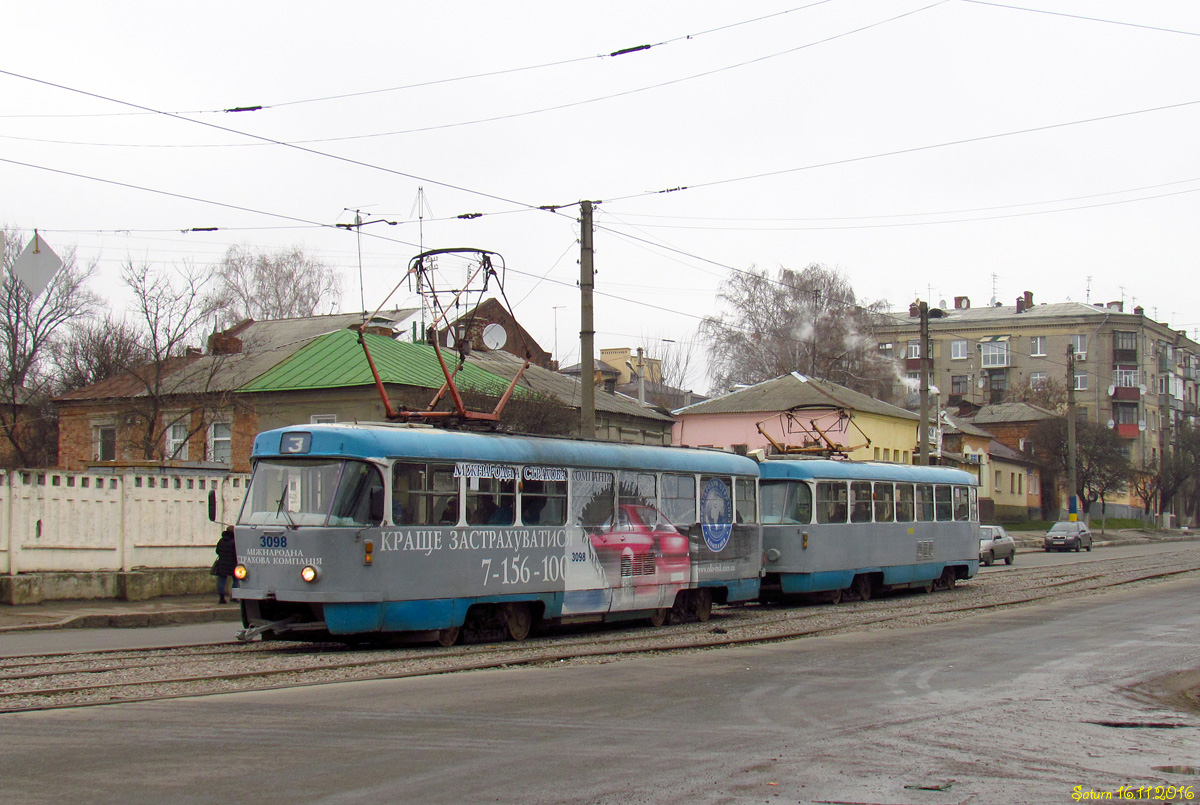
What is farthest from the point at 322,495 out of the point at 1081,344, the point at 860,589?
the point at 1081,344

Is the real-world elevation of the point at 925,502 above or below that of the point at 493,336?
below

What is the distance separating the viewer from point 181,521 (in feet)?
66.0

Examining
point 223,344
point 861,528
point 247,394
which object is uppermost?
point 223,344

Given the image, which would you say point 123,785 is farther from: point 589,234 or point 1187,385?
point 1187,385

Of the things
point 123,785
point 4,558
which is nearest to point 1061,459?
point 4,558

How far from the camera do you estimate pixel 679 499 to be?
17469mm

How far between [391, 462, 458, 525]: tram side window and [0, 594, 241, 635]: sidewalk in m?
4.85

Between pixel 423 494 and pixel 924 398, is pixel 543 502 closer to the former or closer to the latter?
pixel 423 494

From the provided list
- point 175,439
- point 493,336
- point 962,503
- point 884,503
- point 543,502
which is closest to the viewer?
point 543,502

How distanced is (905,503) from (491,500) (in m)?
12.2

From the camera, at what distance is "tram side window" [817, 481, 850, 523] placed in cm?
2113

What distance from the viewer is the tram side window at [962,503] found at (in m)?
26.2

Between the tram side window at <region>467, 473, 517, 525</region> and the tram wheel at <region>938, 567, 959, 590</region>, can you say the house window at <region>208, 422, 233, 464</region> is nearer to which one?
the tram wheel at <region>938, 567, 959, 590</region>

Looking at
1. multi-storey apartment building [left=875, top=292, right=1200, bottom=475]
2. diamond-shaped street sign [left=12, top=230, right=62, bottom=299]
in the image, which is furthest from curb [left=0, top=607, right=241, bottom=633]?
multi-storey apartment building [left=875, top=292, right=1200, bottom=475]
